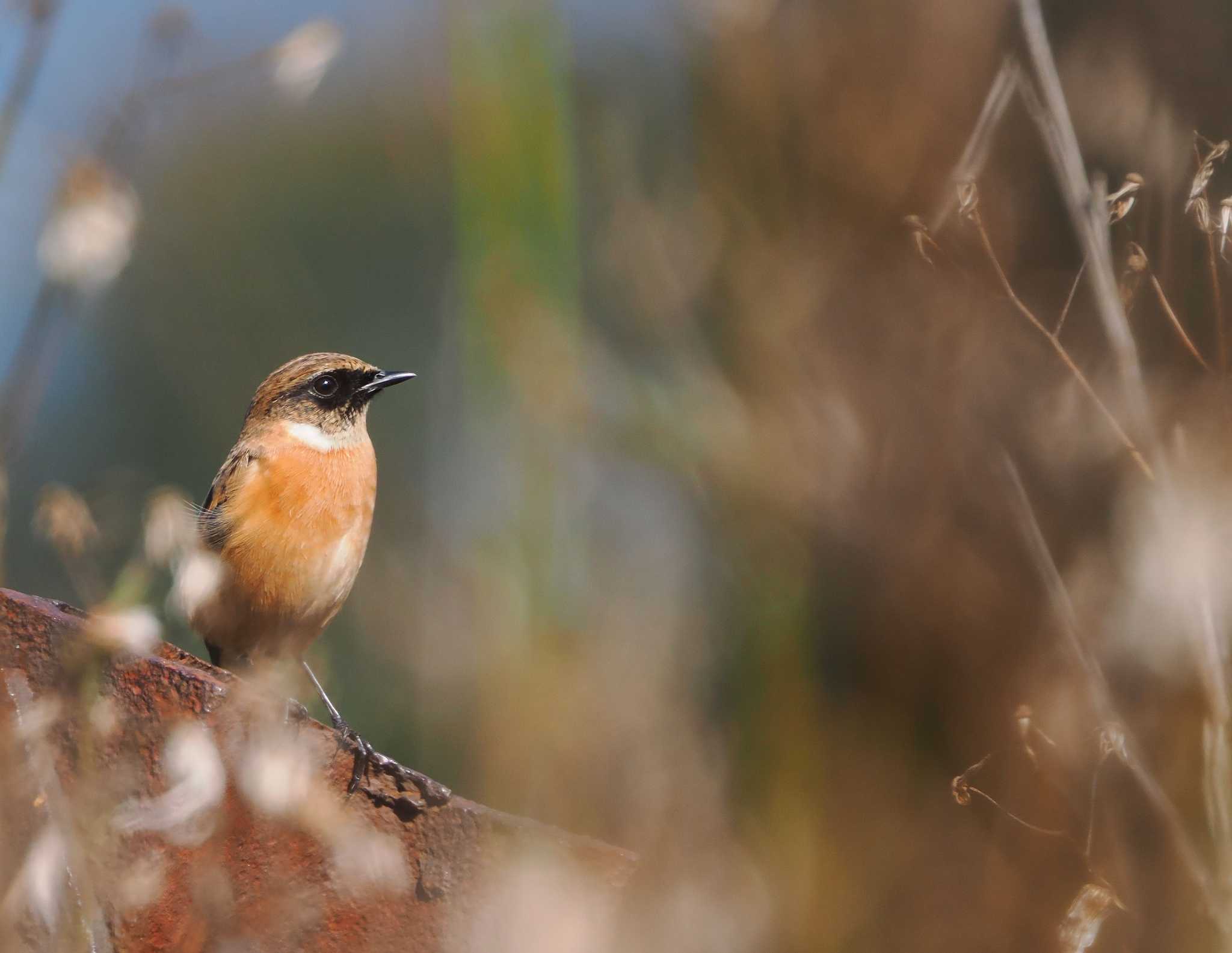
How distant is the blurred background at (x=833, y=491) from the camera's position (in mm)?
2297

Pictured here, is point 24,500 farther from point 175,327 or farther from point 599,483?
point 599,483

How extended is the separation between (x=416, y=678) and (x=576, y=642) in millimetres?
767

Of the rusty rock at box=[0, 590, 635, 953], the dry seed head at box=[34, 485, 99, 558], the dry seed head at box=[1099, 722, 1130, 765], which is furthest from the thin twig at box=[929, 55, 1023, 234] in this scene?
the dry seed head at box=[34, 485, 99, 558]

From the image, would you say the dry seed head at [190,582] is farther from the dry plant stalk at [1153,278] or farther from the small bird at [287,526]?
the dry plant stalk at [1153,278]

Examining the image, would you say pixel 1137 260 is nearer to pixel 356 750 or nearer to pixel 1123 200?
pixel 1123 200

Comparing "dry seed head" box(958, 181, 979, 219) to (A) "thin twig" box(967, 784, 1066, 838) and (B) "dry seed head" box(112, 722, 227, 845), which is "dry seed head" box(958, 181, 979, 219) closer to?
(A) "thin twig" box(967, 784, 1066, 838)

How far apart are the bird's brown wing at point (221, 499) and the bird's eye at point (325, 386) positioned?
0.28 m

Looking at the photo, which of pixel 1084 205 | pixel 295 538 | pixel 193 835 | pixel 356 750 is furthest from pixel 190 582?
pixel 1084 205

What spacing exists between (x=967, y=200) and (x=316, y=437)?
2.30 meters

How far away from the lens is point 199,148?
21.3 meters

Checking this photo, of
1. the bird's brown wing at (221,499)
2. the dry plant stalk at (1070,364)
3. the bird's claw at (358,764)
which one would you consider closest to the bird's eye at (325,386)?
the bird's brown wing at (221,499)

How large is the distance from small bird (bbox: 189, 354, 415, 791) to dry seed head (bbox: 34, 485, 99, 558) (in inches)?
60.9

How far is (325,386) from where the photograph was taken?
4215 mm

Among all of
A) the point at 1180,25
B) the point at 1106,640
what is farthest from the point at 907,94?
the point at 1106,640
